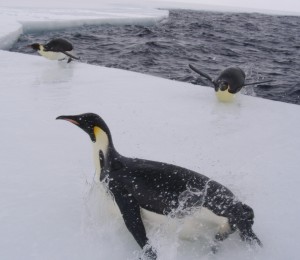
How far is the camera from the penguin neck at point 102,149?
1.93 meters

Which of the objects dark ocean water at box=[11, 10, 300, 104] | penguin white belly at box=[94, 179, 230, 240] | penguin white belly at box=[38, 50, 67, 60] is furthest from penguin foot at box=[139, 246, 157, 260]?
penguin white belly at box=[38, 50, 67, 60]

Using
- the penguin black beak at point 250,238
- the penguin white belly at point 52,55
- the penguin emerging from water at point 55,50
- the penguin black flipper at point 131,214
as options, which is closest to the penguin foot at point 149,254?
the penguin black flipper at point 131,214

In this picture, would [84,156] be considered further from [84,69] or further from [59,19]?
[59,19]

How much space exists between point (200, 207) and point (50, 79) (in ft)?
11.7

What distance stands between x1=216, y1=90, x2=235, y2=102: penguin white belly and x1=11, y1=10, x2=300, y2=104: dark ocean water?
4.24 feet

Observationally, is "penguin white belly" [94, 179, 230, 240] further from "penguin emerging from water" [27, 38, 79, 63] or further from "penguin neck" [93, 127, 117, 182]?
"penguin emerging from water" [27, 38, 79, 63]

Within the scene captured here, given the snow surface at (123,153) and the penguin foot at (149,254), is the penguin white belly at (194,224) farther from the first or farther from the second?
the penguin foot at (149,254)

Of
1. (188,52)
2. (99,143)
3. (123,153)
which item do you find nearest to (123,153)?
(123,153)

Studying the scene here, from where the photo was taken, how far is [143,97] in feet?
14.1

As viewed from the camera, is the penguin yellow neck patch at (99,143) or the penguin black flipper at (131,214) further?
the penguin yellow neck patch at (99,143)

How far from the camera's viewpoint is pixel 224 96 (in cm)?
444

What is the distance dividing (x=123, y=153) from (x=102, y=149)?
0.81 metres

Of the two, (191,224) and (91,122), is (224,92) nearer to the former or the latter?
(91,122)

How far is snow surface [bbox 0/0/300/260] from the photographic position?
1772mm
